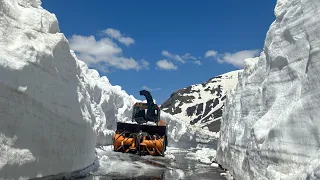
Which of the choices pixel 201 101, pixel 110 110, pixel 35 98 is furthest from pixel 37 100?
pixel 201 101

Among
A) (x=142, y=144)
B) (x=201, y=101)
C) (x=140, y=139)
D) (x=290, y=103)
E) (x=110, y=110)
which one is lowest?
(x=142, y=144)

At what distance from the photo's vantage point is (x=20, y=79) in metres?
9.19

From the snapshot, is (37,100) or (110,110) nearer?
(37,100)

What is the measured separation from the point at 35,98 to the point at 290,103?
23.1 feet

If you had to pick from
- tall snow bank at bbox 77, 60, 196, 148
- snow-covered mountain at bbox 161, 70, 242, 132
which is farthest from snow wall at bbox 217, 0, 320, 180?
snow-covered mountain at bbox 161, 70, 242, 132

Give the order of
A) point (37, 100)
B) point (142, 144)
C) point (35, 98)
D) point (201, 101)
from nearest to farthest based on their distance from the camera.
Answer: point (35, 98) < point (37, 100) < point (142, 144) < point (201, 101)

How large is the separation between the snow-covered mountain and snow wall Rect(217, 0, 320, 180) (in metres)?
121

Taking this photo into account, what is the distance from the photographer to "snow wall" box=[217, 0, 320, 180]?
8031 millimetres

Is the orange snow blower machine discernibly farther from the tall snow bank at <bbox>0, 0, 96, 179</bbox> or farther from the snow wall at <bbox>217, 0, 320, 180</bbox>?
the snow wall at <bbox>217, 0, 320, 180</bbox>

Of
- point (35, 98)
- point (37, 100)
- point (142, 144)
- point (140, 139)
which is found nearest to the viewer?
point (35, 98)

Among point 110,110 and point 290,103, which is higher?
point 110,110

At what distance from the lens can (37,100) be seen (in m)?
9.97

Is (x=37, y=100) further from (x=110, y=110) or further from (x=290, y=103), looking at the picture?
(x=110, y=110)

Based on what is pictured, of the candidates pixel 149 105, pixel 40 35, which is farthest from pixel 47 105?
pixel 149 105
